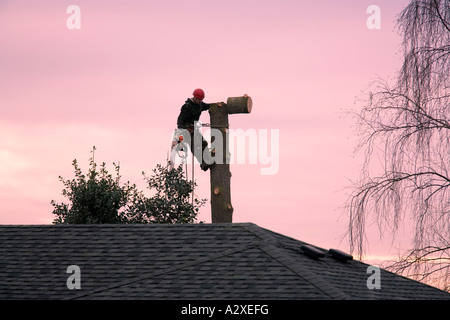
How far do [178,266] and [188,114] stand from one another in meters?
4.94

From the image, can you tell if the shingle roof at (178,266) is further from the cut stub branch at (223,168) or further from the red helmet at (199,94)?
the red helmet at (199,94)

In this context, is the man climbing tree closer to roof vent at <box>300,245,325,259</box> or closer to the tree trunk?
the tree trunk

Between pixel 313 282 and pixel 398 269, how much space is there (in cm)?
566

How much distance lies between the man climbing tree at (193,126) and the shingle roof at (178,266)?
217cm

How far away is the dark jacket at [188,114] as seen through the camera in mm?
18844

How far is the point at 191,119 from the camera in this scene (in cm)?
1894

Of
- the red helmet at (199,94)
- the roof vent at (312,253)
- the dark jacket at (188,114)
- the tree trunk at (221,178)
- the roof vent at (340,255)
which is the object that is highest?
the red helmet at (199,94)

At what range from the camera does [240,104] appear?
18.8 meters

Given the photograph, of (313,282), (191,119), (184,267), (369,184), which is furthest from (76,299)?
(369,184)

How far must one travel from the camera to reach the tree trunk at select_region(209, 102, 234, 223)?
61.7ft

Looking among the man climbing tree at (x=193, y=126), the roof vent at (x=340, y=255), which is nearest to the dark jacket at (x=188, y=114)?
the man climbing tree at (x=193, y=126)
